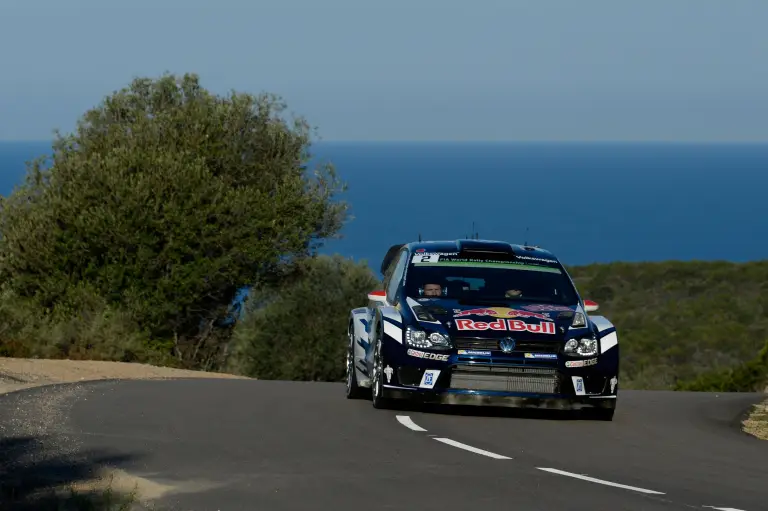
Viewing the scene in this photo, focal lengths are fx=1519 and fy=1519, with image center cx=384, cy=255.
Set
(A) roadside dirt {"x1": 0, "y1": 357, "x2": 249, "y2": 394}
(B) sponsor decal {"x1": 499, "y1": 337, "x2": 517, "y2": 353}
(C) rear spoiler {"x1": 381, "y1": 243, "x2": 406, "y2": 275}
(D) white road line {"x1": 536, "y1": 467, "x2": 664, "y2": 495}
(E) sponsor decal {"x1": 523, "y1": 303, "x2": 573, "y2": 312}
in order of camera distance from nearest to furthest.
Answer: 1. (D) white road line {"x1": 536, "y1": 467, "x2": 664, "y2": 495}
2. (B) sponsor decal {"x1": 499, "y1": 337, "x2": 517, "y2": 353}
3. (E) sponsor decal {"x1": 523, "y1": 303, "x2": 573, "y2": 312}
4. (C) rear spoiler {"x1": 381, "y1": 243, "x2": 406, "y2": 275}
5. (A) roadside dirt {"x1": 0, "y1": 357, "x2": 249, "y2": 394}

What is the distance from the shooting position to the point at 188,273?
34719 millimetres

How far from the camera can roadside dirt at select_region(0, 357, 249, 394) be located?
18.7 metres

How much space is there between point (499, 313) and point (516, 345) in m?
0.47

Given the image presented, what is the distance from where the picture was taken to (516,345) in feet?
45.8

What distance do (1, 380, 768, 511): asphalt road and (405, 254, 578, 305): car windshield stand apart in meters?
1.19

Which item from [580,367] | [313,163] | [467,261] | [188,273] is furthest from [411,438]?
[313,163]

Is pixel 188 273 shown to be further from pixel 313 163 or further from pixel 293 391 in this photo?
pixel 293 391

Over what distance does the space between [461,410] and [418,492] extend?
5629 millimetres

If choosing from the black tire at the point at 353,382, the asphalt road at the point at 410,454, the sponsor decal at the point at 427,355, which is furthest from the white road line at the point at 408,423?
the black tire at the point at 353,382

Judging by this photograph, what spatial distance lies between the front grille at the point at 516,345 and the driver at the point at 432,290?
3.84ft

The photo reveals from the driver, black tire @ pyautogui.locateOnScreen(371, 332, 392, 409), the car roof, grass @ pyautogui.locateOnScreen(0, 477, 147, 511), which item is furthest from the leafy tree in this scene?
grass @ pyautogui.locateOnScreen(0, 477, 147, 511)

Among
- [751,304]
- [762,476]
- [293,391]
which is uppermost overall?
[762,476]

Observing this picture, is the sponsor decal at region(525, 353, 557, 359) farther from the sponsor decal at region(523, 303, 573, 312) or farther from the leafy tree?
the leafy tree

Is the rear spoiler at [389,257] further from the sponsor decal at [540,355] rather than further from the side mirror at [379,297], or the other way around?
the sponsor decal at [540,355]
